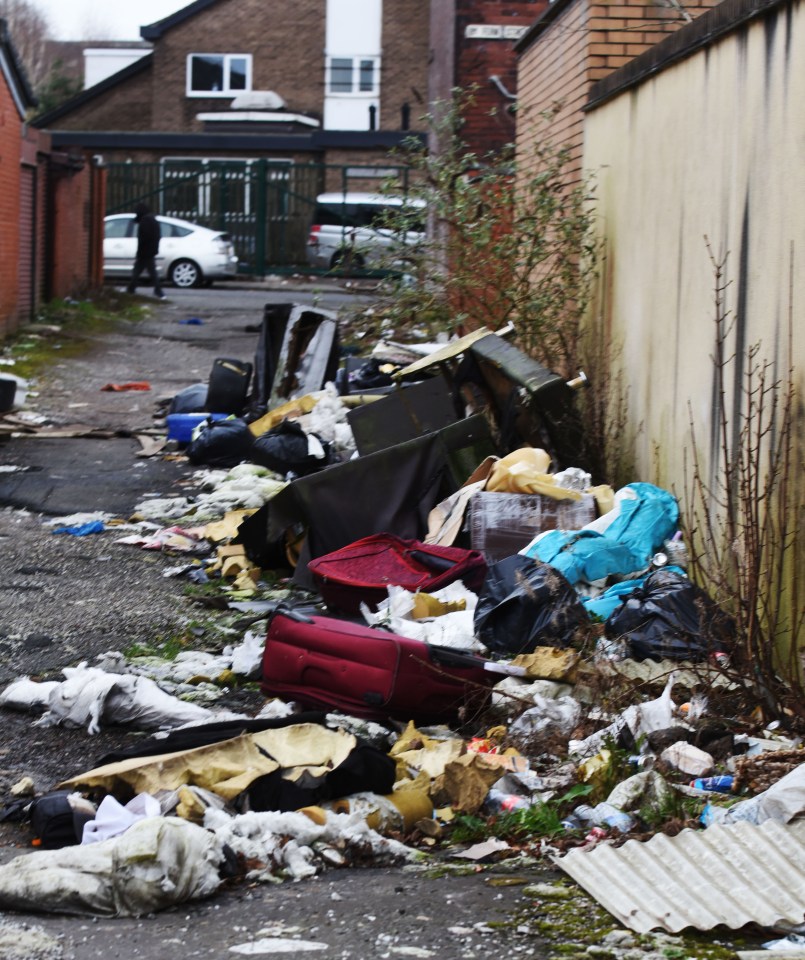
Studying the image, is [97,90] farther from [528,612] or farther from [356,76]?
[528,612]

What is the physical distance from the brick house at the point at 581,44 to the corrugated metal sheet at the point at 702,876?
6572 millimetres

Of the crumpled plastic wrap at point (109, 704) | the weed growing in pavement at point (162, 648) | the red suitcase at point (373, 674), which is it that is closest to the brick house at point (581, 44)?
the weed growing in pavement at point (162, 648)

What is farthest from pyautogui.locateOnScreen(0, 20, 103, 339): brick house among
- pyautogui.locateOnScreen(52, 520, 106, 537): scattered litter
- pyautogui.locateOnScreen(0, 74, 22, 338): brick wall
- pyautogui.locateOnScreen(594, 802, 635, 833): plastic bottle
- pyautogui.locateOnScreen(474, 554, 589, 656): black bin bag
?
pyautogui.locateOnScreen(594, 802, 635, 833): plastic bottle

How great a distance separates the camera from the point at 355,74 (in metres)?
41.8

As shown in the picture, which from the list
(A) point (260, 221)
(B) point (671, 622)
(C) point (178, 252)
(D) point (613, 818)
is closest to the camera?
(D) point (613, 818)

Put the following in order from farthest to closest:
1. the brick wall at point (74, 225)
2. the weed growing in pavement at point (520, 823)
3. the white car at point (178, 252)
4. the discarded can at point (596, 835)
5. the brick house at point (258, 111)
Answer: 1. the brick house at point (258, 111)
2. the white car at point (178, 252)
3. the brick wall at point (74, 225)
4. the weed growing in pavement at point (520, 823)
5. the discarded can at point (596, 835)

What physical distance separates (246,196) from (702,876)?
30835mm

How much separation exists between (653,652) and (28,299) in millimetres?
17201

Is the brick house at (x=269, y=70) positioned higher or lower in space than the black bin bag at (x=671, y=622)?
higher

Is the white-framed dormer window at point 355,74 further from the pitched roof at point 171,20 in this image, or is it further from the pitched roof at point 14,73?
the pitched roof at point 14,73

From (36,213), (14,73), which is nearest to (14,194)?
(14,73)

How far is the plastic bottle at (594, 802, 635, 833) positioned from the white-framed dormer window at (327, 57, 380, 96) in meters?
39.6

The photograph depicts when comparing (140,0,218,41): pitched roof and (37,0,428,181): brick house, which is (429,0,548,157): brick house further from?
(140,0,218,41): pitched roof

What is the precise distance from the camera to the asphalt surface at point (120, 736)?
353 cm
